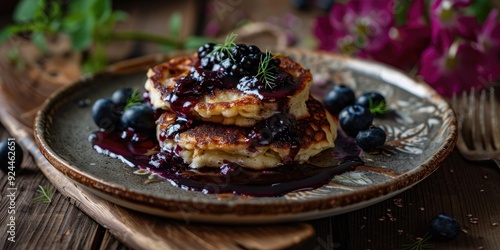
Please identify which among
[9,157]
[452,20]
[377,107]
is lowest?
[9,157]

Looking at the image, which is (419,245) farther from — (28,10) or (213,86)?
(28,10)

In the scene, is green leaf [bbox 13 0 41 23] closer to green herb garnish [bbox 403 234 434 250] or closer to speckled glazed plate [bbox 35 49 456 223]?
speckled glazed plate [bbox 35 49 456 223]

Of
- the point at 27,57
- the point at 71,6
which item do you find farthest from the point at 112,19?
the point at 27,57

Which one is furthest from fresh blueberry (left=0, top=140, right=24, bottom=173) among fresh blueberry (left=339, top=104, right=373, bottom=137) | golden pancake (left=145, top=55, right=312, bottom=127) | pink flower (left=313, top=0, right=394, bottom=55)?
pink flower (left=313, top=0, right=394, bottom=55)

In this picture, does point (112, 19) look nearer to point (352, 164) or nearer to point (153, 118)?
point (153, 118)

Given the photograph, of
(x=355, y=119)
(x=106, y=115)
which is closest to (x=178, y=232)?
(x=106, y=115)

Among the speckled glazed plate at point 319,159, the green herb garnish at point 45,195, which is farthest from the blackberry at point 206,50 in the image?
the green herb garnish at point 45,195
